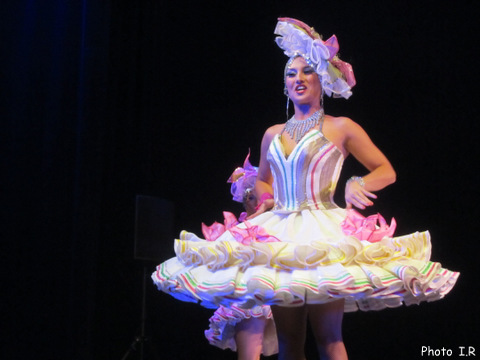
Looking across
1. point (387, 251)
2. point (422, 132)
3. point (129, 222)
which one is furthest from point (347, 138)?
point (129, 222)

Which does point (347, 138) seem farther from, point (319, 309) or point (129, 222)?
point (129, 222)

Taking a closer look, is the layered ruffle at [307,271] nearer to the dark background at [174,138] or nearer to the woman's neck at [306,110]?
the woman's neck at [306,110]

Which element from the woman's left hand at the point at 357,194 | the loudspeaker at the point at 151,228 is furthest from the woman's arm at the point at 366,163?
the loudspeaker at the point at 151,228

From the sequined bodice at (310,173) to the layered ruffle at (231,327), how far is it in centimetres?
46

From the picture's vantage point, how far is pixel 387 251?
1.74 meters

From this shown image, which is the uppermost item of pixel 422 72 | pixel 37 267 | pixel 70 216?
pixel 422 72

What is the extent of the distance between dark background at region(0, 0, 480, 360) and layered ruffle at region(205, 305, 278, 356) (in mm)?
616

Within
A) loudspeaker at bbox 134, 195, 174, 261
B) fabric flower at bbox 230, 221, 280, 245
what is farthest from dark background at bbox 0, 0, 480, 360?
fabric flower at bbox 230, 221, 280, 245

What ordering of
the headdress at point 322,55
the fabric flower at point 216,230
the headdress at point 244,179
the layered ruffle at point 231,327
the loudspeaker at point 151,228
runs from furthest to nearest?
the loudspeaker at point 151,228 < the headdress at point 244,179 < the layered ruffle at point 231,327 < the headdress at point 322,55 < the fabric flower at point 216,230

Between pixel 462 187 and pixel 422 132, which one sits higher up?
pixel 422 132

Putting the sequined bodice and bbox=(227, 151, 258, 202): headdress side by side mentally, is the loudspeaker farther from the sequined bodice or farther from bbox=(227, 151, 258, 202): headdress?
the sequined bodice

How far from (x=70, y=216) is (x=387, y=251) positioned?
165 cm

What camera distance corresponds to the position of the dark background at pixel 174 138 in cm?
275

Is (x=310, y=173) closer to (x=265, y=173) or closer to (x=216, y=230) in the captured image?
(x=265, y=173)
